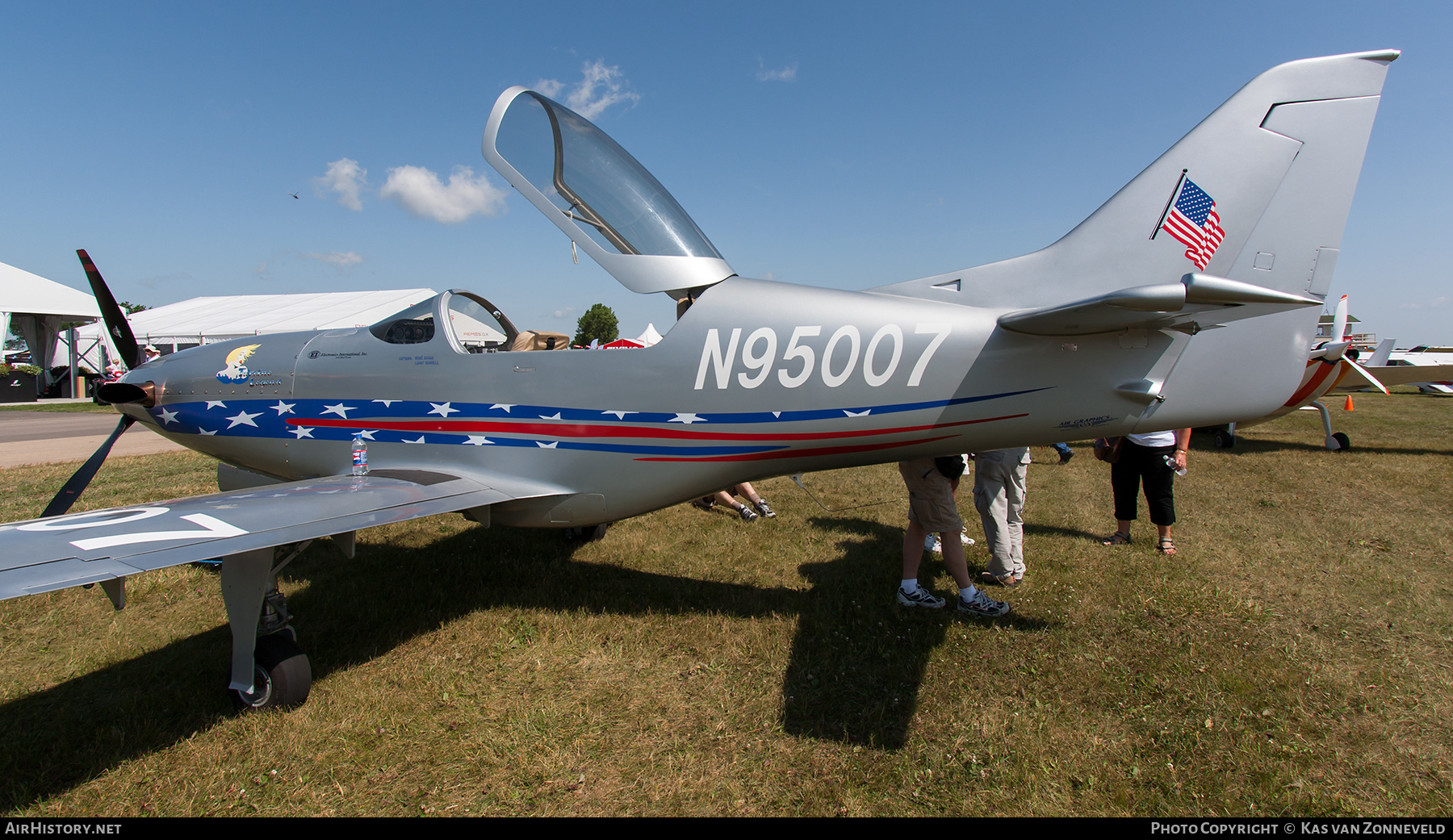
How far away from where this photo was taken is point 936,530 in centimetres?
381

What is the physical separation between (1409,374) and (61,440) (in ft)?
92.8

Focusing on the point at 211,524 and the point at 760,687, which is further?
the point at 760,687

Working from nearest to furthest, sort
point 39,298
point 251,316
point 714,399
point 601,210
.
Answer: point 714,399
point 601,210
point 39,298
point 251,316

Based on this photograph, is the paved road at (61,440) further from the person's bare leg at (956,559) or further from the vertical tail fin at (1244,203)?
the vertical tail fin at (1244,203)

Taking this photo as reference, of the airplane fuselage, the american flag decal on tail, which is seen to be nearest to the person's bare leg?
the airplane fuselage

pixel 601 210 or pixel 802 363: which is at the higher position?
pixel 601 210

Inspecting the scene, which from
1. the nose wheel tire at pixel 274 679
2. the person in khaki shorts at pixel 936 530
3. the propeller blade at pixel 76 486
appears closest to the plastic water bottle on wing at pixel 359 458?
the nose wheel tire at pixel 274 679

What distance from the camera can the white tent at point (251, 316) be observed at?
3098 centimetres

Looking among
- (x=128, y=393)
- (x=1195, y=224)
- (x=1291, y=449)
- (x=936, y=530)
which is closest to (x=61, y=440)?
(x=128, y=393)

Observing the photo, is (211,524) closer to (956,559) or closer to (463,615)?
(463,615)

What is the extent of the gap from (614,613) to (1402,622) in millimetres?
4936

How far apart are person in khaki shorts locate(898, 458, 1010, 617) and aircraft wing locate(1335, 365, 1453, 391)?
1402cm

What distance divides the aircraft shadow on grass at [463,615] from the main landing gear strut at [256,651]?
0.17 metres

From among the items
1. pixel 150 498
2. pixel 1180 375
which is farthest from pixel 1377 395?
pixel 150 498
